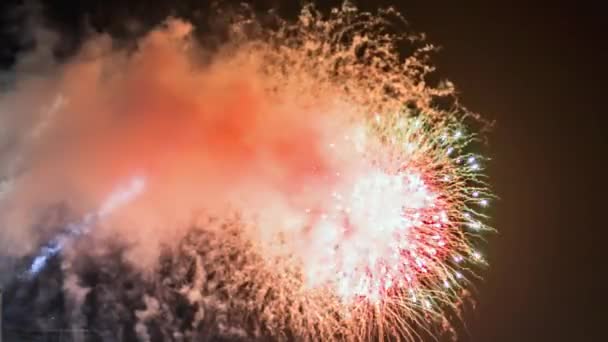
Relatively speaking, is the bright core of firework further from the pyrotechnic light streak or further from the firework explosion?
the pyrotechnic light streak

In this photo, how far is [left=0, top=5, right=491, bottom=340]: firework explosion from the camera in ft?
14.8

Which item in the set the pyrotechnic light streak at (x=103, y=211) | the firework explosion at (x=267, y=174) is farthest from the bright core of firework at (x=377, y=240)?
the pyrotechnic light streak at (x=103, y=211)

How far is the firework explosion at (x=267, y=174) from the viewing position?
452 centimetres

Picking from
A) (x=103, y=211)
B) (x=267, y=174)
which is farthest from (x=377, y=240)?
(x=103, y=211)

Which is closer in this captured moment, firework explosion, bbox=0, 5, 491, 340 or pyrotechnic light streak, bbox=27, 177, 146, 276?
firework explosion, bbox=0, 5, 491, 340

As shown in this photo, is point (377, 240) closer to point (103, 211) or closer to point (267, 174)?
point (267, 174)

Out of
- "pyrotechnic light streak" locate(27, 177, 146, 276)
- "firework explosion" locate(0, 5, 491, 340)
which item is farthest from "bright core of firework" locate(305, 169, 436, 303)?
"pyrotechnic light streak" locate(27, 177, 146, 276)

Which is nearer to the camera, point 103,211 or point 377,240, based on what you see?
point 377,240

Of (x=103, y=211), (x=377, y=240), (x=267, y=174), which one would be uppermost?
(x=267, y=174)

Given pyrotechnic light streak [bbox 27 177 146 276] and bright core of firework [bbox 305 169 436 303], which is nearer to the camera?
bright core of firework [bbox 305 169 436 303]

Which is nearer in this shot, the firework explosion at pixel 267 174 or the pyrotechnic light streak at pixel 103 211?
the firework explosion at pixel 267 174

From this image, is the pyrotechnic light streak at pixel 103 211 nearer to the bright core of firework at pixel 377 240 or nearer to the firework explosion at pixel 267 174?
the firework explosion at pixel 267 174

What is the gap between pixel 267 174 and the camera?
4.75 metres

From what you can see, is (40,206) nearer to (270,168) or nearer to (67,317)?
(67,317)
